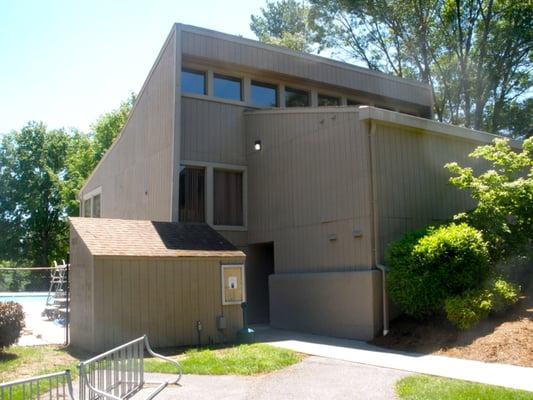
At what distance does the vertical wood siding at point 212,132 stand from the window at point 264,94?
0.83m

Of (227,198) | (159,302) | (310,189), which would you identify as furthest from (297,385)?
(227,198)

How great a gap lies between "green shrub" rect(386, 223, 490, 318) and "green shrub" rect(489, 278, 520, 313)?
350 millimetres

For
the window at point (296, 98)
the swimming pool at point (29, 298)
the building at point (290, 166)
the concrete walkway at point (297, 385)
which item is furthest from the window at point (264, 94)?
the swimming pool at point (29, 298)

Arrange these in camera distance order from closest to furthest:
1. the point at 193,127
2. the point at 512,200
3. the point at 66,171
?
1. the point at 512,200
2. the point at 193,127
3. the point at 66,171

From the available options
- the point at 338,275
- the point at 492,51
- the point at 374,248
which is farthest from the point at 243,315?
the point at 492,51

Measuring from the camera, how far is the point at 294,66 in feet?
59.3

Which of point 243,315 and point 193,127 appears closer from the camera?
point 243,315

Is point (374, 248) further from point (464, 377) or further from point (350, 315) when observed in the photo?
point (464, 377)

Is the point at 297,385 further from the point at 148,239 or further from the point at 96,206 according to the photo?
the point at 96,206

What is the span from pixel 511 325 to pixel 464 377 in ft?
8.95

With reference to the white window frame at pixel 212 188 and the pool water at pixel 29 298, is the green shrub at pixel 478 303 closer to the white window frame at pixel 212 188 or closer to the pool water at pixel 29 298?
the white window frame at pixel 212 188

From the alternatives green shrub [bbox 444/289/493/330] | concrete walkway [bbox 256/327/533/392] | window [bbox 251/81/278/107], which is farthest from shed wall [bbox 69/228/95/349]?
window [bbox 251/81/278/107]

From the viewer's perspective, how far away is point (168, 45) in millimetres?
16641

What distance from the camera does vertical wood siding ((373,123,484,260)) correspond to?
42.3 feet
